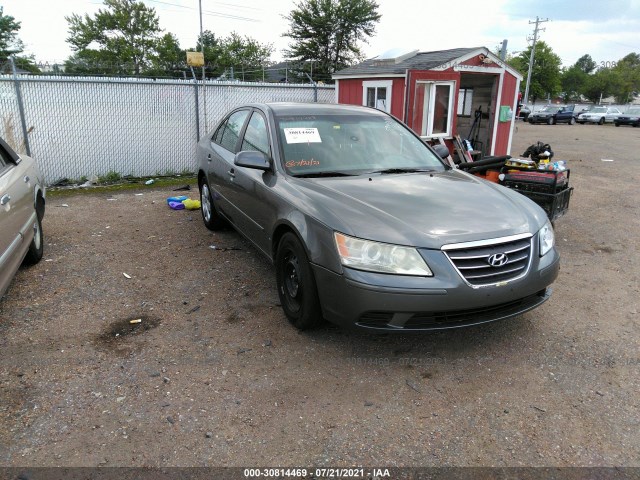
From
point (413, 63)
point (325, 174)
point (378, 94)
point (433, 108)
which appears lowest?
point (325, 174)

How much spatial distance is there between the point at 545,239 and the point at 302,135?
2.09 meters

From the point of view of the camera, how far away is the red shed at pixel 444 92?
930 centimetres

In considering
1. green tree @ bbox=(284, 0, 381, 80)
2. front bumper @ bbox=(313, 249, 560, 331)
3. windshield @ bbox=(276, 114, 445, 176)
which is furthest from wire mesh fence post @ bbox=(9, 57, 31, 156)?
green tree @ bbox=(284, 0, 381, 80)

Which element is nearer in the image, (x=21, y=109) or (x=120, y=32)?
(x=21, y=109)

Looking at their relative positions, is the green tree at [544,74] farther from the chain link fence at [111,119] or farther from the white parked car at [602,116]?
the chain link fence at [111,119]

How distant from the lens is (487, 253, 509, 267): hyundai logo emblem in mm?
3010

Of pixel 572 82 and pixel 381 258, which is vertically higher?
pixel 572 82

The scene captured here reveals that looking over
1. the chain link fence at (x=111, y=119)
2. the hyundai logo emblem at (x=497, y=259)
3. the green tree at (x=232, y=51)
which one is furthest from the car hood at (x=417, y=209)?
the green tree at (x=232, y=51)

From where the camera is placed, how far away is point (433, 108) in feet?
30.9

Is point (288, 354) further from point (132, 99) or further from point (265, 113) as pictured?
point (132, 99)

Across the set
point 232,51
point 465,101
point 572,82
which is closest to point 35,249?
point 465,101

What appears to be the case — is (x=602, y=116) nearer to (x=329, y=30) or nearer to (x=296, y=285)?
(x=329, y=30)

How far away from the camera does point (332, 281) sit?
10.0 ft

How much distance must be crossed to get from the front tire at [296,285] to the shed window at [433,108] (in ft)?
20.8
